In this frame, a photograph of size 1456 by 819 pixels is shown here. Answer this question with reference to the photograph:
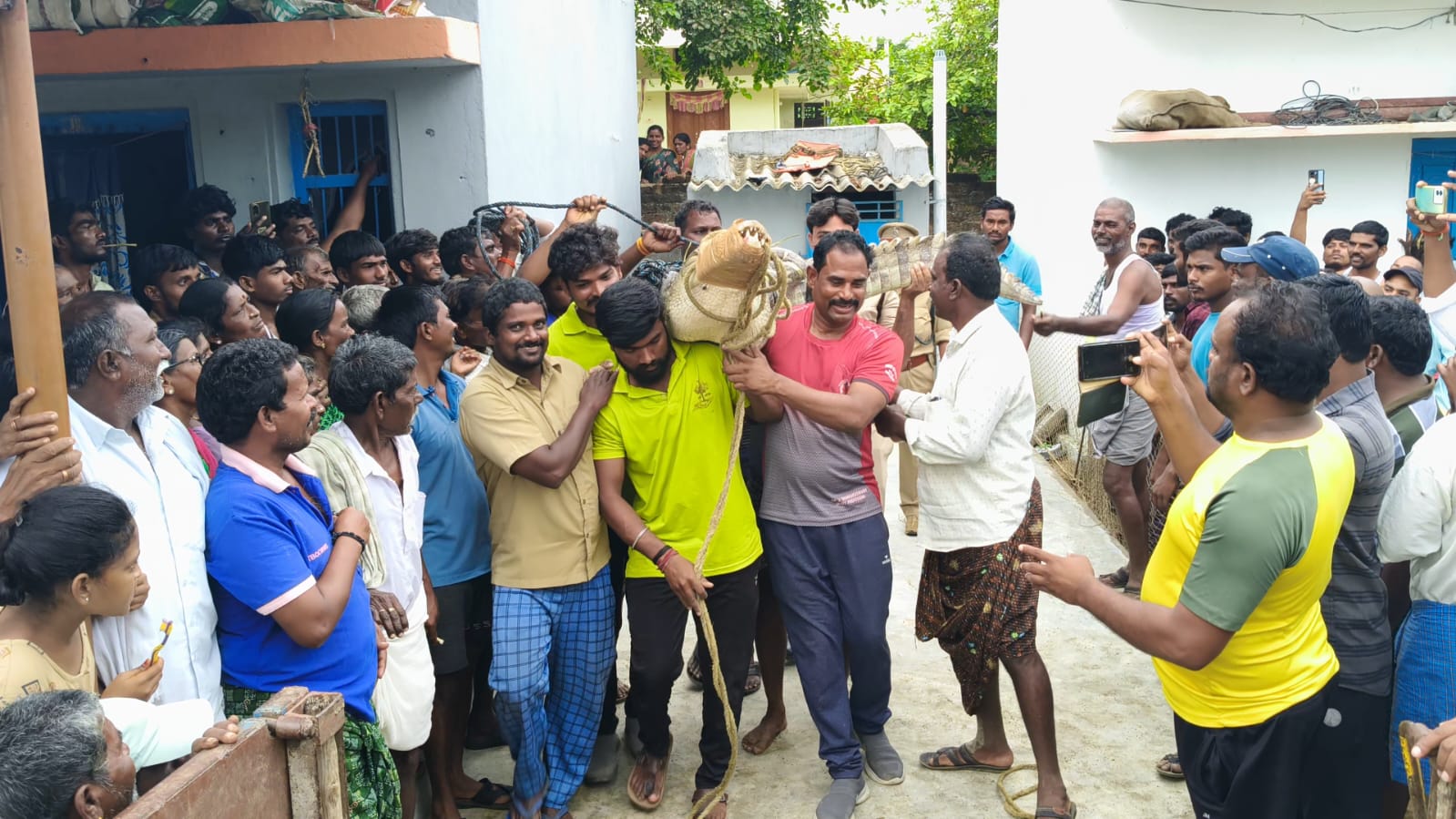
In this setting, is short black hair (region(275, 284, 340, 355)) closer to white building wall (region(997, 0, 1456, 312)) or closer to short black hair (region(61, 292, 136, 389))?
short black hair (region(61, 292, 136, 389))

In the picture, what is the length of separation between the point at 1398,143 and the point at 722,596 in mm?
8746

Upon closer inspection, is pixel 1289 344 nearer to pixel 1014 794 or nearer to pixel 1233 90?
pixel 1014 794

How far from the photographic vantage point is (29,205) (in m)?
2.62

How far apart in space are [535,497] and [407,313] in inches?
30.8

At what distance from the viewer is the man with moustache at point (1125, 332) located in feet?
19.7

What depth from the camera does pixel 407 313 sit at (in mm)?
4062

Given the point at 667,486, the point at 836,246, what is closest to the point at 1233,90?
the point at 836,246

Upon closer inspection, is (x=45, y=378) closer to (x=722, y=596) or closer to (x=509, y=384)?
(x=509, y=384)

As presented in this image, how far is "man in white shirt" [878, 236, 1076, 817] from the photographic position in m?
3.99

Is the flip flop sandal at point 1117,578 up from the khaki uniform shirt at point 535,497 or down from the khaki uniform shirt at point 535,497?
down

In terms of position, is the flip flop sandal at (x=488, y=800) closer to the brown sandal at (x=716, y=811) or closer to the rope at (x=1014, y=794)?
the brown sandal at (x=716, y=811)

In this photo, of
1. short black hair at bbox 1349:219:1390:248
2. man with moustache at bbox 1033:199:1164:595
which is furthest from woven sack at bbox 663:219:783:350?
short black hair at bbox 1349:219:1390:248

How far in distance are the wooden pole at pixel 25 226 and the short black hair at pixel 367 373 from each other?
0.87m

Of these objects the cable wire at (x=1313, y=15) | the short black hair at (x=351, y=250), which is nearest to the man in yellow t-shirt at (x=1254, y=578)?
the short black hair at (x=351, y=250)
